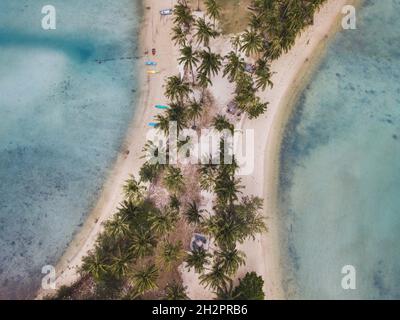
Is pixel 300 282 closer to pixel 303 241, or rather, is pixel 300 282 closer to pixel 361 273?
pixel 303 241

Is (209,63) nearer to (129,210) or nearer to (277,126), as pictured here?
(277,126)

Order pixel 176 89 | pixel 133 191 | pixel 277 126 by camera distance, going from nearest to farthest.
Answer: pixel 133 191 < pixel 176 89 < pixel 277 126

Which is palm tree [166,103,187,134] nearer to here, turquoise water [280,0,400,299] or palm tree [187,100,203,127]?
palm tree [187,100,203,127]

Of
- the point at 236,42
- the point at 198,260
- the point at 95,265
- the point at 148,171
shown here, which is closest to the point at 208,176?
the point at 148,171

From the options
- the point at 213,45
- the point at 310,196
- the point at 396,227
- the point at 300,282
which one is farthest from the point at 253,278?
the point at 213,45

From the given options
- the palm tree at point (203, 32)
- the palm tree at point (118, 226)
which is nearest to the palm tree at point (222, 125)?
the palm tree at point (203, 32)

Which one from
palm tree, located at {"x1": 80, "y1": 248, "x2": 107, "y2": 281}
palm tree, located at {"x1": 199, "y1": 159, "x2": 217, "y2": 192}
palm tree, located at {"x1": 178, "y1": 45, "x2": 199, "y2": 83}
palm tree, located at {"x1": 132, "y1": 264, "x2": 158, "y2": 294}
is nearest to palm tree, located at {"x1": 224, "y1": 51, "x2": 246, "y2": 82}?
palm tree, located at {"x1": 178, "y1": 45, "x2": 199, "y2": 83}

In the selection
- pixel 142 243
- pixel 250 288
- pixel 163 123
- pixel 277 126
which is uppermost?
pixel 277 126
